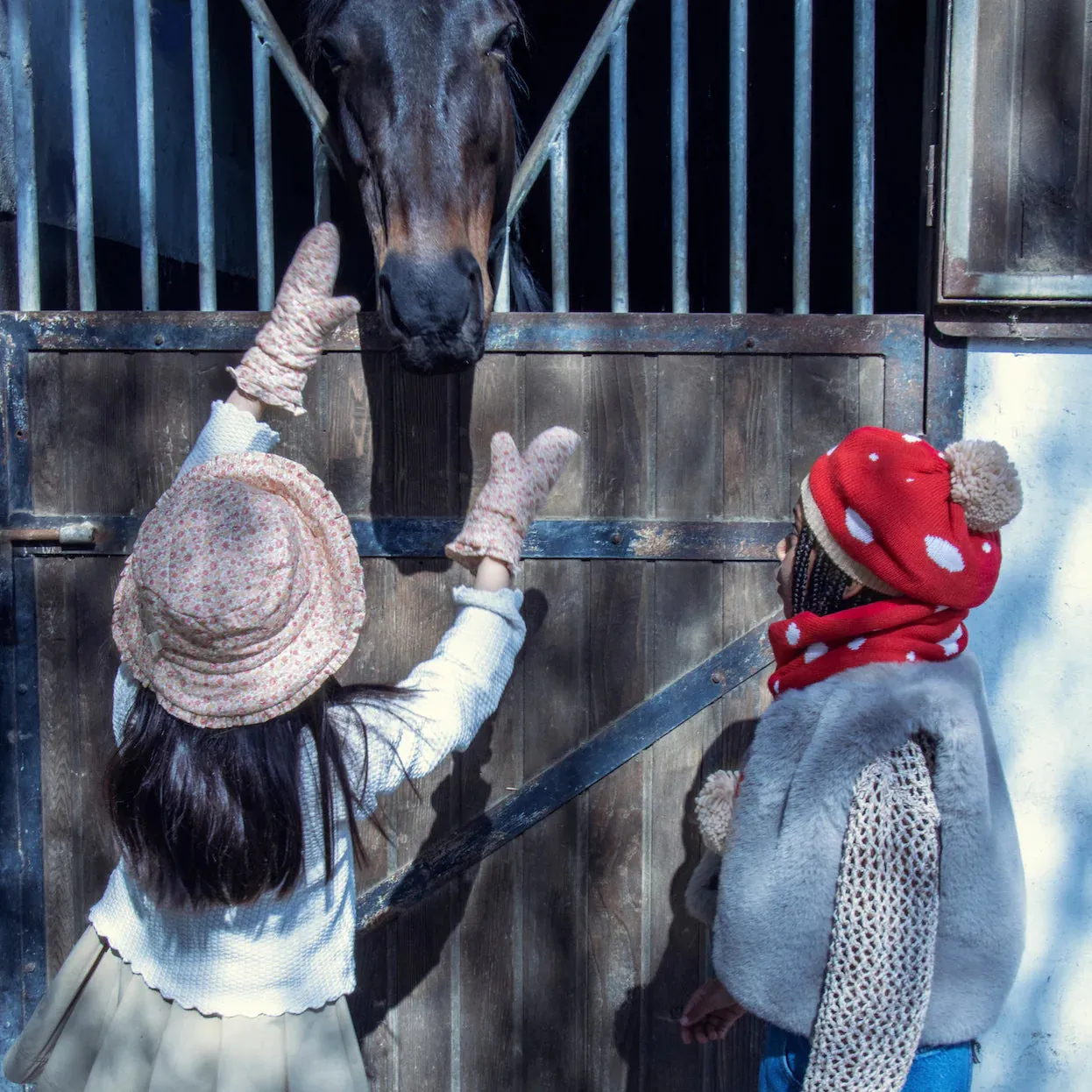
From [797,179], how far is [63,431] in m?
1.75

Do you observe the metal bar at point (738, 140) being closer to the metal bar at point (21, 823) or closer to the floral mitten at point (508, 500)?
the floral mitten at point (508, 500)

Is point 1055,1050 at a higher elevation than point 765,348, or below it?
below

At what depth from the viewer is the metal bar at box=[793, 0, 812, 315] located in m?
2.14

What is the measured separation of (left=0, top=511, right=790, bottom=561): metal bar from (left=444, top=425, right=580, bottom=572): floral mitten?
2.25 feet

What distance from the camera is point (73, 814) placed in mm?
2297

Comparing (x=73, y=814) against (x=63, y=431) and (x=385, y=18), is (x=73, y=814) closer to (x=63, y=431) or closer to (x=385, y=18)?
(x=63, y=431)

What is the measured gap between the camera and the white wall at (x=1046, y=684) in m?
2.11

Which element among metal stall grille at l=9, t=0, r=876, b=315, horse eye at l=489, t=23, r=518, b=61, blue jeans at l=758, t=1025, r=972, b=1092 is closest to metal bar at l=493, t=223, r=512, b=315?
metal stall grille at l=9, t=0, r=876, b=315

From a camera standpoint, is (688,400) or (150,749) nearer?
(150,749)

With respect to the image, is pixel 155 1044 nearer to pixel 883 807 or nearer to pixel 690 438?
pixel 883 807

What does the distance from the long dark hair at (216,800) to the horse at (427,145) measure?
74cm

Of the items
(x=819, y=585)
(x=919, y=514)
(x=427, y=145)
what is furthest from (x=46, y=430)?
(x=919, y=514)

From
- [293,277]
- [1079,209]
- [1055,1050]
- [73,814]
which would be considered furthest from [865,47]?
[73,814]

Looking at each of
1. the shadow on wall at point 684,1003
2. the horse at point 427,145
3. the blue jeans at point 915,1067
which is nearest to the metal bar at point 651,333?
the horse at point 427,145
